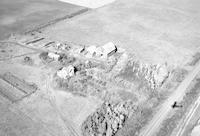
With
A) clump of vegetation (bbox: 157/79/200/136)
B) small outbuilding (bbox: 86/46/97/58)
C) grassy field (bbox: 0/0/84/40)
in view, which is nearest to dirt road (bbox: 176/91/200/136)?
clump of vegetation (bbox: 157/79/200/136)

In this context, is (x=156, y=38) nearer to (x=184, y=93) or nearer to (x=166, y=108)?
(x=184, y=93)

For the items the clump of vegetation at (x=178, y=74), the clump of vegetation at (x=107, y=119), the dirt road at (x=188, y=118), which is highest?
the clump of vegetation at (x=178, y=74)

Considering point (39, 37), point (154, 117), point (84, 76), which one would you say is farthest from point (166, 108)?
point (39, 37)

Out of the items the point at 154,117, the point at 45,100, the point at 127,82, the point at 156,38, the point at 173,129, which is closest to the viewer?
the point at 173,129

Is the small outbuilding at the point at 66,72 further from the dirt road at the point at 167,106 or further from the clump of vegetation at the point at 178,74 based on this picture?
the clump of vegetation at the point at 178,74

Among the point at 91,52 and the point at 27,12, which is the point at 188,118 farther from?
the point at 27,12

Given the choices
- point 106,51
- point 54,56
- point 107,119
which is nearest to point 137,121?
point 107,119

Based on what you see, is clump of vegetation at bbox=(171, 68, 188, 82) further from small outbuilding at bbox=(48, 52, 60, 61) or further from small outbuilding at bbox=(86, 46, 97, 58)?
small outbuilding at bbox=(48, 52, 60, 61)

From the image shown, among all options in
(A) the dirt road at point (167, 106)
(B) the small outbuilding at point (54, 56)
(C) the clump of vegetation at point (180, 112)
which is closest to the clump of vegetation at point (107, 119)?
(A) the dirt road at point (167, 106)
